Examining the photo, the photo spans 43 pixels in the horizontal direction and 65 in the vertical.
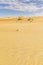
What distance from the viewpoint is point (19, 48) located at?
7.94 meters

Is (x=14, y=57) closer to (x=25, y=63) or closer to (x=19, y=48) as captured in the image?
(x=25, y=63)

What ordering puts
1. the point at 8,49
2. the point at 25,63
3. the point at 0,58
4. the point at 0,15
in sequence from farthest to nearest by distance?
1. the point at 0,15
2. the point at 8,49
3. the point at 0,58
4. the point at 25,63

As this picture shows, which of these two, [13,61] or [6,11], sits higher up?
[6,11]

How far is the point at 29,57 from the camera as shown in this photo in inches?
265

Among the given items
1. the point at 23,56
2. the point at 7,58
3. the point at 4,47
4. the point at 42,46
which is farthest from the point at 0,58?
the point at 42,46

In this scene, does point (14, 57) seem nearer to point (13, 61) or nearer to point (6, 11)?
point (13, 61)

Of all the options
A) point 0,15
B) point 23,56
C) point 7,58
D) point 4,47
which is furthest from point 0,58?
point 0,15

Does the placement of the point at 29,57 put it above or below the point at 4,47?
below

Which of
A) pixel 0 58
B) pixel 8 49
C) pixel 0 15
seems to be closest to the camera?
pixel 0 58

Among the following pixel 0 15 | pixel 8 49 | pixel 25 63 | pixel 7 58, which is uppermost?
pixel 0 15

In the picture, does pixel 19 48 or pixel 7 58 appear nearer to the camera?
pixel 7 58

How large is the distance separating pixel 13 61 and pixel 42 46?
2.28 metres

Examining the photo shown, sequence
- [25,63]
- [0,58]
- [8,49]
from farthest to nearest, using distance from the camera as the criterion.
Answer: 1. [8,49]
2. [0,58]
3. [25,63]

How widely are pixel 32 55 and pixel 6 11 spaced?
1076 inches
